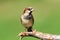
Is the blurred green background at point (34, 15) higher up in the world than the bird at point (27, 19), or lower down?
lower down

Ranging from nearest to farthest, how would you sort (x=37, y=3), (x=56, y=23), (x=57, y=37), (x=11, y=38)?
1. (x=57, y=37)
2. (x=11, y=38)
3. (x=56, y=23)
4. (x=37, y=3)

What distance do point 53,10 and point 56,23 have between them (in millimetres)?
3036

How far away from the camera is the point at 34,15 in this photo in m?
16.9

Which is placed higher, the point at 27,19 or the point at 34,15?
the point at 27,19

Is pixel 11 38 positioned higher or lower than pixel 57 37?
lower

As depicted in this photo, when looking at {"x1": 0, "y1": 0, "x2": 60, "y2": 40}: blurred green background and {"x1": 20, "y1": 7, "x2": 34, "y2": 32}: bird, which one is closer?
{"x1": 20, "y1": 7, "x2": 34, "y2": 32}: bird

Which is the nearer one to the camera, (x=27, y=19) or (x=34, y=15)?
(x=27, y=19)

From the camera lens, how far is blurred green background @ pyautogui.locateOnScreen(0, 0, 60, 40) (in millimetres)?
13777

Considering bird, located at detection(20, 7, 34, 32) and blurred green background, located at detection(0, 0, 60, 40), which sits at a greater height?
bird, located at detection(20, 7, 34, 32)

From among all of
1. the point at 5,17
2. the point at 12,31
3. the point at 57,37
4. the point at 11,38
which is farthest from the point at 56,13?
the point at 57,37

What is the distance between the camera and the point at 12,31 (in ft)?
46.4

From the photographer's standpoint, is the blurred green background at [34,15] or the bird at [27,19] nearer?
the bird at [27,19]

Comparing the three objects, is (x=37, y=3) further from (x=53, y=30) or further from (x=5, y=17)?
(x=53, y=30)

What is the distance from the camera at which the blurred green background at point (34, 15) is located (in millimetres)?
13777
